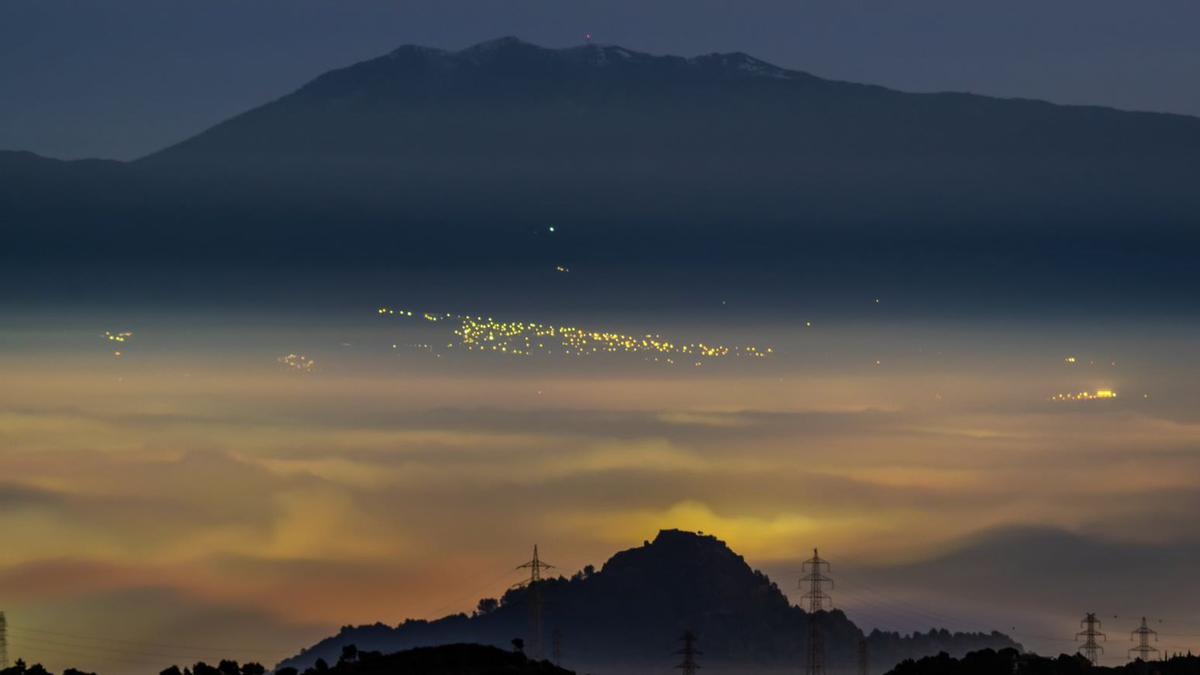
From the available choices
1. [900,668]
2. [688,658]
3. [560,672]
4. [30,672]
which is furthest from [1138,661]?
[30,672]

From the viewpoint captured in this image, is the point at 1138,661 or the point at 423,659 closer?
the point at 423,659

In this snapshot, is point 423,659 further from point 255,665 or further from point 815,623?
point 815,623

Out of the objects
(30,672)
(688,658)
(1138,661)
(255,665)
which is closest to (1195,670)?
(1138,661)

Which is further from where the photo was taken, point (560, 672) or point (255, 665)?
point (255, 665)

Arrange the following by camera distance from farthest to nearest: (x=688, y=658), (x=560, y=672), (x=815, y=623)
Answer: (x=815, y=623) < (x=688, y=658) < (x=560, y=672)

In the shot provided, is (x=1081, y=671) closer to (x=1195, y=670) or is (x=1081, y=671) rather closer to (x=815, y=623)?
(x=1195, y=670)

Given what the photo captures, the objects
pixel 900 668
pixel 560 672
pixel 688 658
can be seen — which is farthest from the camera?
pixel 900 668

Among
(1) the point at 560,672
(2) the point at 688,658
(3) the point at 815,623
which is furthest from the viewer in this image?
(3) the point at 815,623

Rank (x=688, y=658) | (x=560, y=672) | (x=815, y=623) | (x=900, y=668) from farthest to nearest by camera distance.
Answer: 1. (x=815, y=623)
2. (x=900, y=668)
3. (x=688, y=658)
4. (x=560, y=672)
